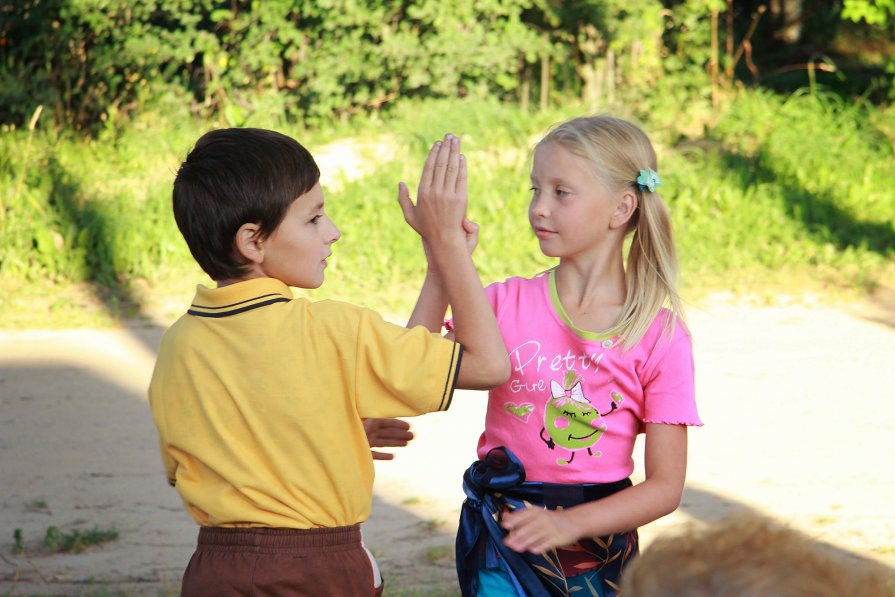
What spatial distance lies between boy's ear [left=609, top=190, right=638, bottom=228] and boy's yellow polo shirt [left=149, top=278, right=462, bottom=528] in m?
0.61

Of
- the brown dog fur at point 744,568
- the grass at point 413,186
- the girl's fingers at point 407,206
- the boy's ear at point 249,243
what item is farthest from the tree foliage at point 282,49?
the brown dog fur at point 744,568

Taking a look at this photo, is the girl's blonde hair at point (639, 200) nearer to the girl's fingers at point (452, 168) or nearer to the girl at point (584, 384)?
the girl at point (584, 384)

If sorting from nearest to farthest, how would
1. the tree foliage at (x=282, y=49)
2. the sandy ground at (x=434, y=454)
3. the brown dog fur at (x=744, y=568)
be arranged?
the brown dog fur at (x=744, y=568)
the sandy ground at (x=434, y=454)
the tree foliage at (x=282, y=49)

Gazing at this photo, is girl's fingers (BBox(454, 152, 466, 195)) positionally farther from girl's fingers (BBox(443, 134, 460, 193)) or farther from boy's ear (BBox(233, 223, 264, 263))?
boy's ear (BBox(233, 223, 264, 263))

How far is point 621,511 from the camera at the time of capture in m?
2.15

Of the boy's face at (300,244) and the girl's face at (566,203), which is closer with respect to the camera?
the boy's face at (300,244)

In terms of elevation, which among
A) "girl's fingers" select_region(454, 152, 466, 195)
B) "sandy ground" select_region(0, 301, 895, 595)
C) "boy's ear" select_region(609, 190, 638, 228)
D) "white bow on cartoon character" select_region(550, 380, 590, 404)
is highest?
"girl's fingers" select_region(454, 152, 466, 195)

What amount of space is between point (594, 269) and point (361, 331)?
68cm

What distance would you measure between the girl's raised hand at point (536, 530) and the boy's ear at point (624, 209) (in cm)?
67

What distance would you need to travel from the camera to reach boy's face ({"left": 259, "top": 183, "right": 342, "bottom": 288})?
1998 millimetres

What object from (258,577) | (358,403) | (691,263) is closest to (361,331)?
(358,403)

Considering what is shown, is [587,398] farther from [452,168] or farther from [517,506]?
[452,168]

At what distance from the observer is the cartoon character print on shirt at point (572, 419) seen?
2.28 metres

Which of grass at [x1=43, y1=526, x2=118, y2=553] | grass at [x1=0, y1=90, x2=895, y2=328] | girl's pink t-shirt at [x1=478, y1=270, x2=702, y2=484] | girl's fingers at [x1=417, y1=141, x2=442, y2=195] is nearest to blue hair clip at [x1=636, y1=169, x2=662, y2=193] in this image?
girl's pink t-shirt at [x1=478, y1=270, x2=702, y2=484]
